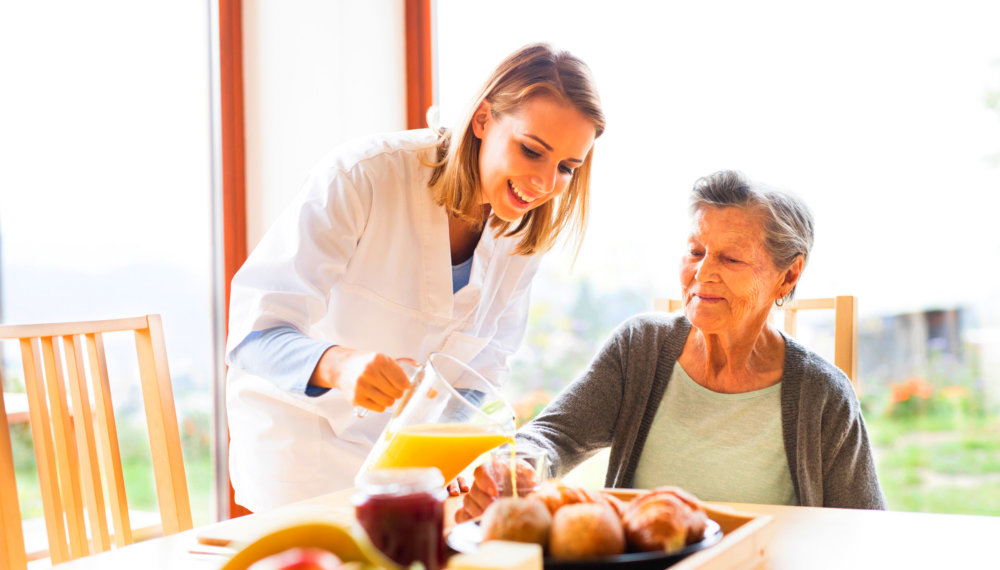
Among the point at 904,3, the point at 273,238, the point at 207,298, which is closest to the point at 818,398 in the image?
the point at 273,238

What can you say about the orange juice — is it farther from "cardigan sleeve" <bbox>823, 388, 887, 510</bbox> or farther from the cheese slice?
"cardigan sleeve" <bbox>823, 388, 887, 510</bbox>

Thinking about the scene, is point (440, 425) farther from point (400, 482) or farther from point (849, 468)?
point (849, 468)

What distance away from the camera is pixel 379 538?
2.62ft

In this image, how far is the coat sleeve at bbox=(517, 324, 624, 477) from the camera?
172cm

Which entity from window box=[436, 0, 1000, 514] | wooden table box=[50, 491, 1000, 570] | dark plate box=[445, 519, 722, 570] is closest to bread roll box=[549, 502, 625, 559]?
dark plate box=[445, 519, 722, 570]

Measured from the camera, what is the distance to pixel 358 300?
171 cm

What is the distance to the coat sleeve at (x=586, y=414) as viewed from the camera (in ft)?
5.63

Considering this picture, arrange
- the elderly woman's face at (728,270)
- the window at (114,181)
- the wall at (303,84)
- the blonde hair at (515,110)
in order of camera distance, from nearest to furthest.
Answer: the blonde hair at (515,110) < the elderly woman's face at (728,270) < the window at (114,181) < the wall at (303,84)

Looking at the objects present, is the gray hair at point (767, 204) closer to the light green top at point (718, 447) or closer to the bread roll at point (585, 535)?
the light green top at point (718, 447)

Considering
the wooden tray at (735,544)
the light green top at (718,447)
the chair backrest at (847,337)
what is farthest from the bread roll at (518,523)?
the chair backrest at (847,337)

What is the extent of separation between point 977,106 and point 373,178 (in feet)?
5.59

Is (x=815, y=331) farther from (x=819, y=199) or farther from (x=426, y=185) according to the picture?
(x=426, y=185)

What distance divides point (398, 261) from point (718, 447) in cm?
71

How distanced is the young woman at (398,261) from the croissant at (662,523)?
0.58 metres
